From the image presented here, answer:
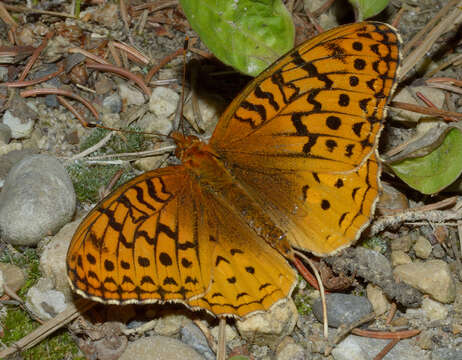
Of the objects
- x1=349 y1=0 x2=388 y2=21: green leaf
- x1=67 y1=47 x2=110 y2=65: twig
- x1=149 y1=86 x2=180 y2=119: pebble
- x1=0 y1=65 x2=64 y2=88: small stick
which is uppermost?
x1=349 y1=0 x2=388 y2=21: green leaf

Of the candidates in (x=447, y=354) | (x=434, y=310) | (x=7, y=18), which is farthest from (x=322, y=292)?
(x=7, y=18)

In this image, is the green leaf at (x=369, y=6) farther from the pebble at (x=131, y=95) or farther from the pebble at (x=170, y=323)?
the pebble at (x=170, y=323)

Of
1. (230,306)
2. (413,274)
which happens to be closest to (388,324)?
(413,274)

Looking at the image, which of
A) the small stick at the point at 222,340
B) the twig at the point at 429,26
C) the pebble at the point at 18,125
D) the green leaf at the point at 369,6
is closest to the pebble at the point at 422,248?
the small stick at the point at 222,340

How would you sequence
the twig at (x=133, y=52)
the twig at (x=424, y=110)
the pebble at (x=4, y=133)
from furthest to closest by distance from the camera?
the twig at (x=133, y=52) < the pebble at (x=4, y=133) < the twig at (x=424, y=110)

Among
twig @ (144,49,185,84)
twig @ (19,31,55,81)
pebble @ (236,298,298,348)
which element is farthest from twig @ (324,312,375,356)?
twig @ (19,31,55,81)

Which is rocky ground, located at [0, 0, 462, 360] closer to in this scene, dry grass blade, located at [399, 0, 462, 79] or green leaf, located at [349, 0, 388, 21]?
dry grass blade, located at [399, 0, 462, 79]

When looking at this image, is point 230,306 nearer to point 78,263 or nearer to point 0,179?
point 78,263

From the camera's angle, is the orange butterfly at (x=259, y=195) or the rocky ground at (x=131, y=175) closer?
the orange butterfly at (x=259, y=195)
